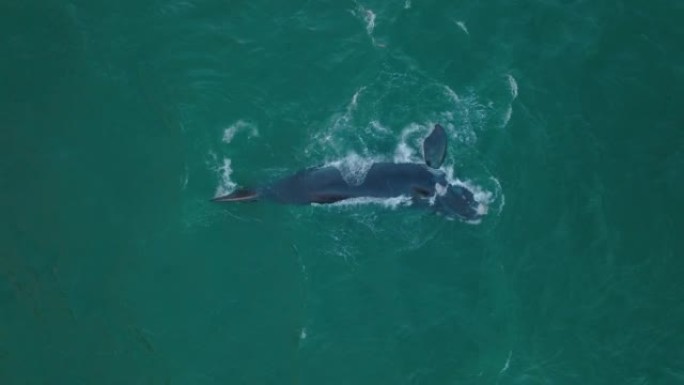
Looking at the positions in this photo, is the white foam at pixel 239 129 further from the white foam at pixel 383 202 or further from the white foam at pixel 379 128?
the white foam at pixel 379 128

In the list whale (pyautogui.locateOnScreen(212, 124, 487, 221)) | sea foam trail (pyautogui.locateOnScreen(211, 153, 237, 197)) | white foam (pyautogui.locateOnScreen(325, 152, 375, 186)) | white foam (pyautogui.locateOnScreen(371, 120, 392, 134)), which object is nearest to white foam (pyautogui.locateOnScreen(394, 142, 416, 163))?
whale (pyautogui.locateOnScreen(212, 124, 487, 221))

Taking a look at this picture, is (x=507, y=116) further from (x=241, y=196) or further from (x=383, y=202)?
(x=241, y=196)

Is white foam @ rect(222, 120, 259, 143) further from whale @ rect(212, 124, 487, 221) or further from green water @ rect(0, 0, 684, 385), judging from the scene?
whale @ rect(212, 124, 487, 221)

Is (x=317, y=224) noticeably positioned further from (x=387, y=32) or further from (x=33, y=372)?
(x=33, y=372)

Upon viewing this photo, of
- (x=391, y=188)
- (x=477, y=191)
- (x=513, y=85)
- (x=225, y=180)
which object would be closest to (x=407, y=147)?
(x=391, y=188)

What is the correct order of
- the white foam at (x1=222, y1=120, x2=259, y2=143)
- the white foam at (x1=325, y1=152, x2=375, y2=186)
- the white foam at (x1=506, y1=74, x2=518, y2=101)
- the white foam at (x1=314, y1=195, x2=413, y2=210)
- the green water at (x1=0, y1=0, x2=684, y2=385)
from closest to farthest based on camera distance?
the green water at (x1=0, y1=0, x2=684, y2=385), the white foam at (x1=325, y1=152, x2=375, y2=186), the white foam at (x1=314, y1=195, x2=413, y2=210), the white foam at (x1=222, y1=120, x2=259, y2=143), the white foam at (x1=506, y1=74, x2=518, y2=101)

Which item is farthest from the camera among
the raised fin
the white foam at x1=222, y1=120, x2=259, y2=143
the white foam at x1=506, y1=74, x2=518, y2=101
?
the white foam at x1=506, y1=74, x2=518, y2=101
